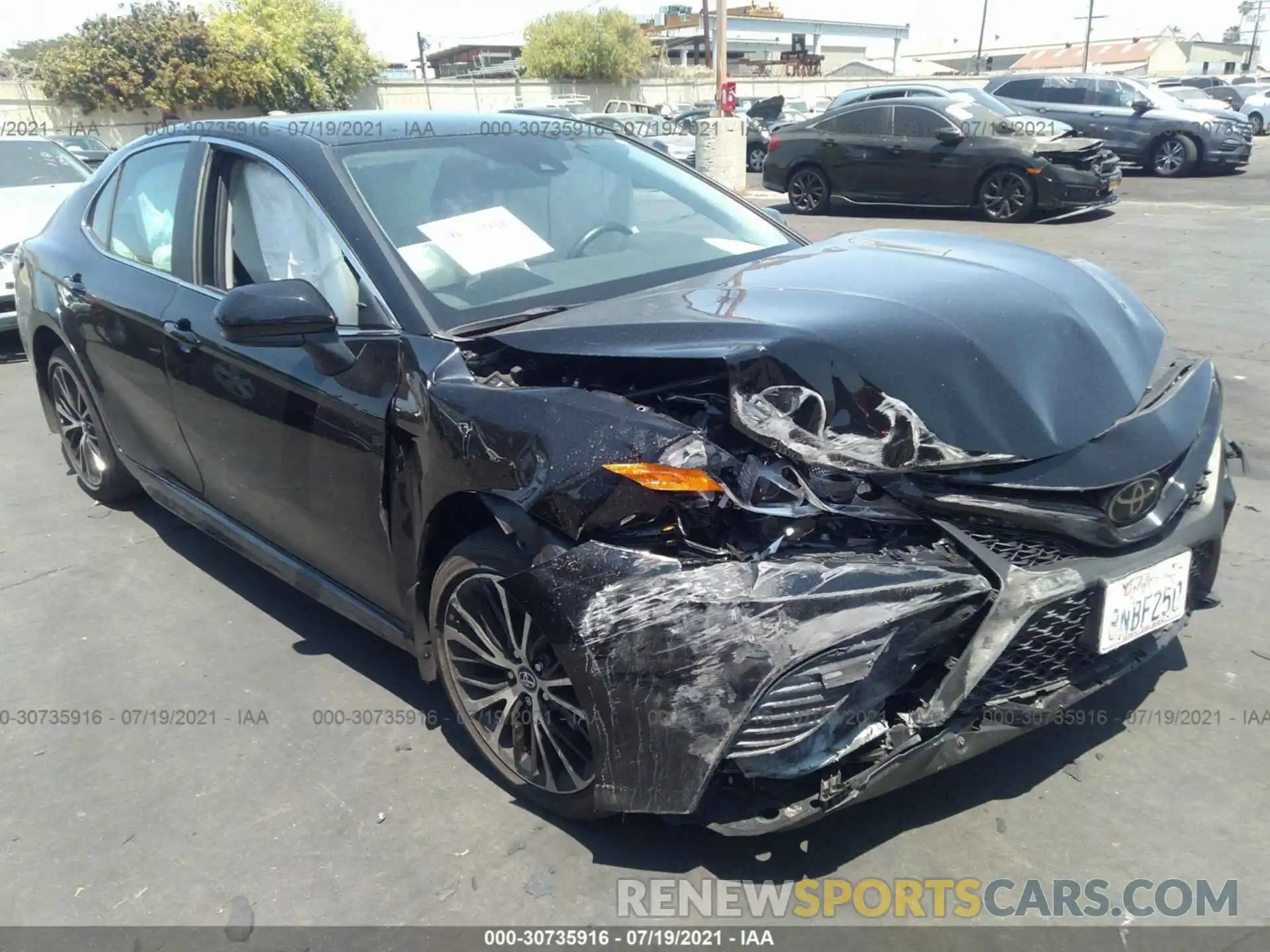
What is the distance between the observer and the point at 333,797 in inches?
116

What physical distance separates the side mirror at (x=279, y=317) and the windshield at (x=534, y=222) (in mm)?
293

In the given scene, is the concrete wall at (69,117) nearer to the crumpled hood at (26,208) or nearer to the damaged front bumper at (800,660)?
the crumpled hood at (26,208)

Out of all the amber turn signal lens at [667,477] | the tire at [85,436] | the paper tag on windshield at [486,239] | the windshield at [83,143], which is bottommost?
the windshield at [83,143]

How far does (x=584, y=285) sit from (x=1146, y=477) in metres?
1.68

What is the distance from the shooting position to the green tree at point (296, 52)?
39.6 meters

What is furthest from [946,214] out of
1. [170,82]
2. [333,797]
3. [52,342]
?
[170,82]

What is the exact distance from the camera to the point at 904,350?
101 inches

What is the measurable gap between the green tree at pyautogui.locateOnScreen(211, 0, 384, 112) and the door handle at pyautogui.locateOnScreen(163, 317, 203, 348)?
130ft

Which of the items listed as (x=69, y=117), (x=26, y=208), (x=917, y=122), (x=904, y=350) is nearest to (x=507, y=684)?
(x=904, y=350)

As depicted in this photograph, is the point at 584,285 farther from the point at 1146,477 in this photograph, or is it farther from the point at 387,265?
the point at 1146,477

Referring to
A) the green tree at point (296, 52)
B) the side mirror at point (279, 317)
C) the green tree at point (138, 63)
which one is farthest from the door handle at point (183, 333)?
the green tree at point (296, 52)

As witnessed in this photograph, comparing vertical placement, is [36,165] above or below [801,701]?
above

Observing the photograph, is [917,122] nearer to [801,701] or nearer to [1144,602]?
[1144,602]

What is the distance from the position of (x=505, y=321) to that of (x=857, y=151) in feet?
41.1
